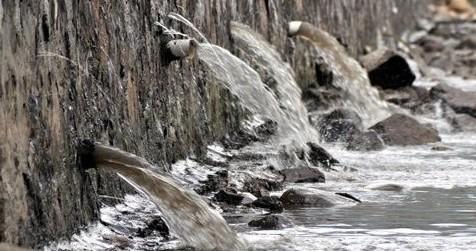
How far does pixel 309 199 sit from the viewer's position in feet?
24.6

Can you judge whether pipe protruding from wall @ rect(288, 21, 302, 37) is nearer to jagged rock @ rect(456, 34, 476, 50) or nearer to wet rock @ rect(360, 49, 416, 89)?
wet rock @ rect(360, 49, 416, 89)

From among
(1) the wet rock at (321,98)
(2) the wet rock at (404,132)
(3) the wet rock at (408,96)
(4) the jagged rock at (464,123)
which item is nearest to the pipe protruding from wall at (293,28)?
(1) the wet rock at (321,98)

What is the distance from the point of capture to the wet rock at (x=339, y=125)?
11.4 m

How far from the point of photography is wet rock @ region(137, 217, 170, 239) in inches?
245

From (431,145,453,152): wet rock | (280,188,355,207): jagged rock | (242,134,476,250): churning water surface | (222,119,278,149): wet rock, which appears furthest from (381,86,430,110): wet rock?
(280,188,355,207): jagged rock

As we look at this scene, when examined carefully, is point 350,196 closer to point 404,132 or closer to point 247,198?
point 247,198

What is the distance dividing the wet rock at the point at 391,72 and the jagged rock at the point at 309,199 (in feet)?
26.2

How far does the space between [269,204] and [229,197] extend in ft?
0.80

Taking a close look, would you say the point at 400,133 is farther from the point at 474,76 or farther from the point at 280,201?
the point at 474,76

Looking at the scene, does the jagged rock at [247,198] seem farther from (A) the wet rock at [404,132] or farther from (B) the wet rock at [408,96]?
(B) the wet rock at [408,96]

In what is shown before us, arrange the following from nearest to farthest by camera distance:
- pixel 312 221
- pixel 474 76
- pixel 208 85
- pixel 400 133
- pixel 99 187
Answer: pixel 99 187 → pixel 312 221 → pixel 208 85 → pixel 400 133 → pixel 474 76

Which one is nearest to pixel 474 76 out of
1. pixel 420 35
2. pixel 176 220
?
pixel 420 35

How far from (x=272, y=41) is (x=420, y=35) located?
17874mm

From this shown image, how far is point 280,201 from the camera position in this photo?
7.43 metres
